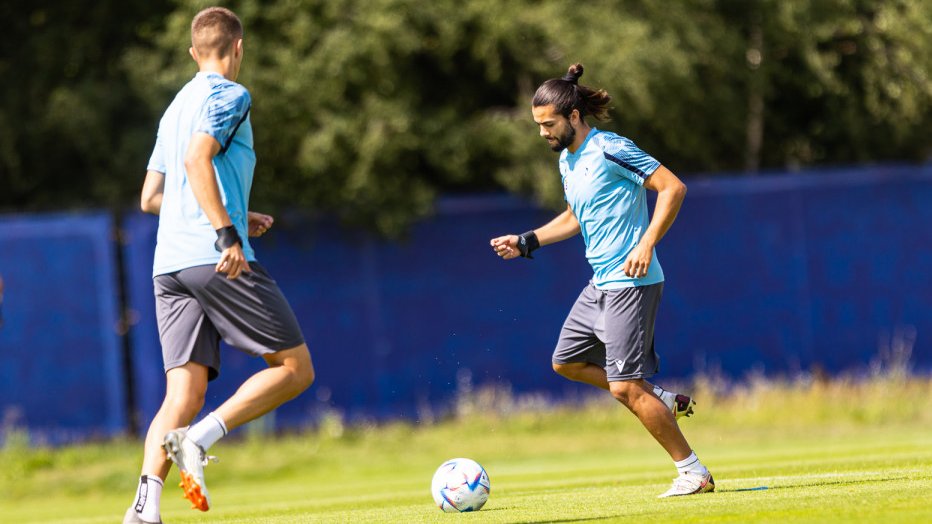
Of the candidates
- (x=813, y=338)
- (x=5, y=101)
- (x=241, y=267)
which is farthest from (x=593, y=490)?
(x=5, y=101)

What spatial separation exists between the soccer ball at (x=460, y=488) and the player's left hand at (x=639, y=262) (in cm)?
126

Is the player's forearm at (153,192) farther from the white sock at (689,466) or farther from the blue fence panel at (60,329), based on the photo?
the blue fence panel at (60,329)

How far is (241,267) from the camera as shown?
6281 mm

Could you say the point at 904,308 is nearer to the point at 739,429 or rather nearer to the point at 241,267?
the point at 739,429

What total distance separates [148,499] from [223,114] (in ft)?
5.38

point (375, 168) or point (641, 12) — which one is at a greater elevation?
point (641, 12)

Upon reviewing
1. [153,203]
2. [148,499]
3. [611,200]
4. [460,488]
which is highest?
[153,203]

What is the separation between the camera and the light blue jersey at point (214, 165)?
6.41 m

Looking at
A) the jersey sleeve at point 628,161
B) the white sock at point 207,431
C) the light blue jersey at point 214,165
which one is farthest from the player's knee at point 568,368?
the white sock at point 207,431

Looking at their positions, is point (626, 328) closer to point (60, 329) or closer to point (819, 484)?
point (819, 484)

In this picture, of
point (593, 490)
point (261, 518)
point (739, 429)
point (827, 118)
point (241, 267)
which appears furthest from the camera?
point (827, 118)

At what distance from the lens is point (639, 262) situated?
7434mm

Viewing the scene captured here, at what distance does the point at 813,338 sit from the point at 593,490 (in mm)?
9352

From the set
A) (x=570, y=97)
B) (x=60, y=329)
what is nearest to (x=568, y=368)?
(x=570, y=97)
